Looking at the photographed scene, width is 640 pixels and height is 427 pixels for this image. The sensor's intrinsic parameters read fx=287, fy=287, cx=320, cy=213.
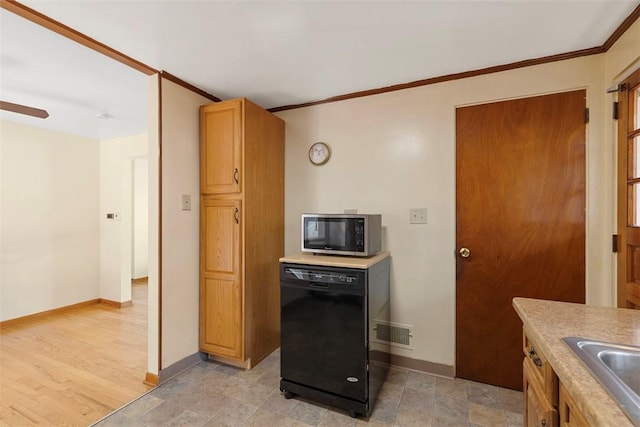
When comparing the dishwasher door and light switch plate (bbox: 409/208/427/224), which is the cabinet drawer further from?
light switch plate (bbox: 409/208/427/224)

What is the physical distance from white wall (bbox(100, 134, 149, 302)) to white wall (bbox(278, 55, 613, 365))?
9.49 ft

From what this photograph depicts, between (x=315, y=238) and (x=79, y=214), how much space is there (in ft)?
11.9

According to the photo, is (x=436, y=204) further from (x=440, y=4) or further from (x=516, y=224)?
(x=440, y=4)

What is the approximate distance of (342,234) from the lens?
2.01 meters

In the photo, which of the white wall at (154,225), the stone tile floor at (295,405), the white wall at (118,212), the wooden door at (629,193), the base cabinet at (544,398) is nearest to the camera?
the base cabinet at (544,398)

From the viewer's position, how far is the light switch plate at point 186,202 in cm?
229

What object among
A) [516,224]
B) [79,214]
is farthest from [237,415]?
[79,214]

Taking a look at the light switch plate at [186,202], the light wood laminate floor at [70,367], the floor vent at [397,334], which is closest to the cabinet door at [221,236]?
the light switch plate at [186,202]

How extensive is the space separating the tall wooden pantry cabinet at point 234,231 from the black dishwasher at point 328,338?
19.3 inches

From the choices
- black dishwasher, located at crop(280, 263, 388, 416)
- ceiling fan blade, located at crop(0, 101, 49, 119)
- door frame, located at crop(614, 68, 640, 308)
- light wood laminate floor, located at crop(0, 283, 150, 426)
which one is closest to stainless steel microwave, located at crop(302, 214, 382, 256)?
black dishwasher, located at crop(280, 263, 388, 416)

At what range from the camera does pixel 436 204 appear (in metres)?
2.21

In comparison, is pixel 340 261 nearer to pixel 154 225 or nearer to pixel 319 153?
pixel 319 153

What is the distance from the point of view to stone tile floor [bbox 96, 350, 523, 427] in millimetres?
1717

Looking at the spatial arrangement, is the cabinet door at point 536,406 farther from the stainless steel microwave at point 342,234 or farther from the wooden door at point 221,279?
the wooden door at point 221,279
